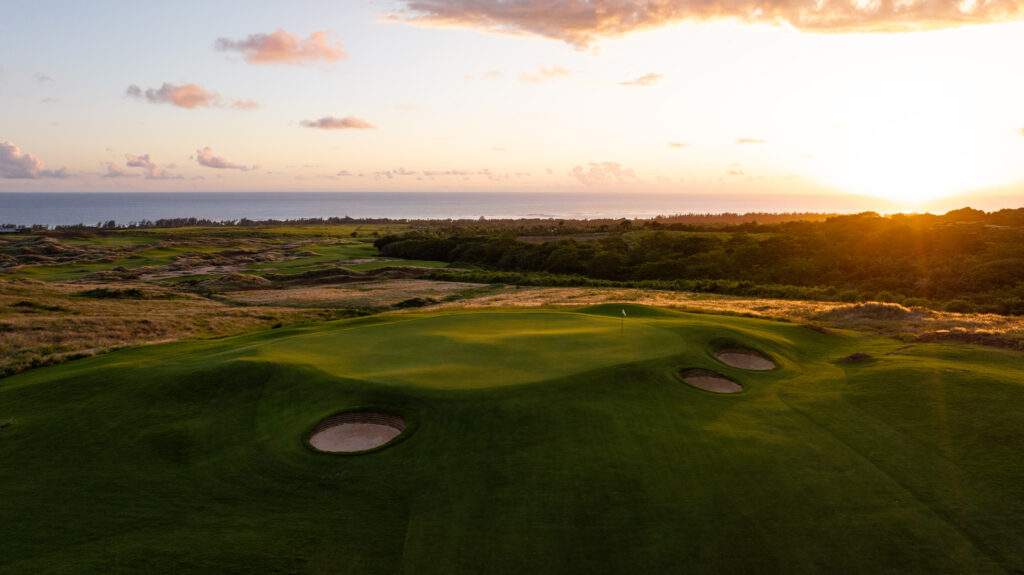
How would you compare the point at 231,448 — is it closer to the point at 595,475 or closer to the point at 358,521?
the point at 358,521

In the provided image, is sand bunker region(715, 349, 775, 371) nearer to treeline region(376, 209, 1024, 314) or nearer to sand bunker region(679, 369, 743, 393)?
sand bunker region(679, 369, 743, 393)

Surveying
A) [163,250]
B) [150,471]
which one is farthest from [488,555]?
[163,250]

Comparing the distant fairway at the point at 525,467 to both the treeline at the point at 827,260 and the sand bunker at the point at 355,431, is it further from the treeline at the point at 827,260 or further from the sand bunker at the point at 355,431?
the treeline at the point at 827,260

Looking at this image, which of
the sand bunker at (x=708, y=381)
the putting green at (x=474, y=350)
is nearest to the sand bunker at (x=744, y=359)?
the putting green at (x=474, y=350)

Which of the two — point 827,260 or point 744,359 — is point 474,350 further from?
point 827,260

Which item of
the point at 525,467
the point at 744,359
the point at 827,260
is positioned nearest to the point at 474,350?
the point at 525,467
